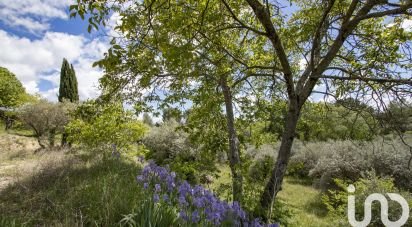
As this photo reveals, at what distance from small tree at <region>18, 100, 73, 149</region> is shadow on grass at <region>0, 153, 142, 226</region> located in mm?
10246

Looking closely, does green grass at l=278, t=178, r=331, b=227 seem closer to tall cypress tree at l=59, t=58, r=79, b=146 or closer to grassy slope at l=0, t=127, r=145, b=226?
grassy slope at l=0, t=127, r=145, b=226

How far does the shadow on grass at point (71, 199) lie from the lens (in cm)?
312

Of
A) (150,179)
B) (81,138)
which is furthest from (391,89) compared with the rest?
(81,138)

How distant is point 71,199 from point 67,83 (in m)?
29.4

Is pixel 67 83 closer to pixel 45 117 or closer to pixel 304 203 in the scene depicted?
pixel 45 117

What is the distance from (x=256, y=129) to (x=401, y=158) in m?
6.06

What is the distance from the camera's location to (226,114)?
21.6 ft

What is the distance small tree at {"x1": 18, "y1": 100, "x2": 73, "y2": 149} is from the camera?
51.1ft

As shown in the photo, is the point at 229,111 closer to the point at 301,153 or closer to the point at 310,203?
the point at 310,203

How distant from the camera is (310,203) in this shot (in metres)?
10.4

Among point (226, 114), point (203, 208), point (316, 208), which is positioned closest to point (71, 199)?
point (203, 208)

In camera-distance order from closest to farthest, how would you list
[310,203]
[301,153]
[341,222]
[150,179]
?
[150,179] < [341,222] < [310,203] < [301,153]

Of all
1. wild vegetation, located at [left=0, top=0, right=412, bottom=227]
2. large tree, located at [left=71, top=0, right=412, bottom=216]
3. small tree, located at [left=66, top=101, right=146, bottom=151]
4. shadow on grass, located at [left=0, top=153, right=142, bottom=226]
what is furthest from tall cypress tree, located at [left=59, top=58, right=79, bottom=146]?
large tree, located at [left=71, top=0, right=412, bottom=216]

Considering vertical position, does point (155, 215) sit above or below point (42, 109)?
below
